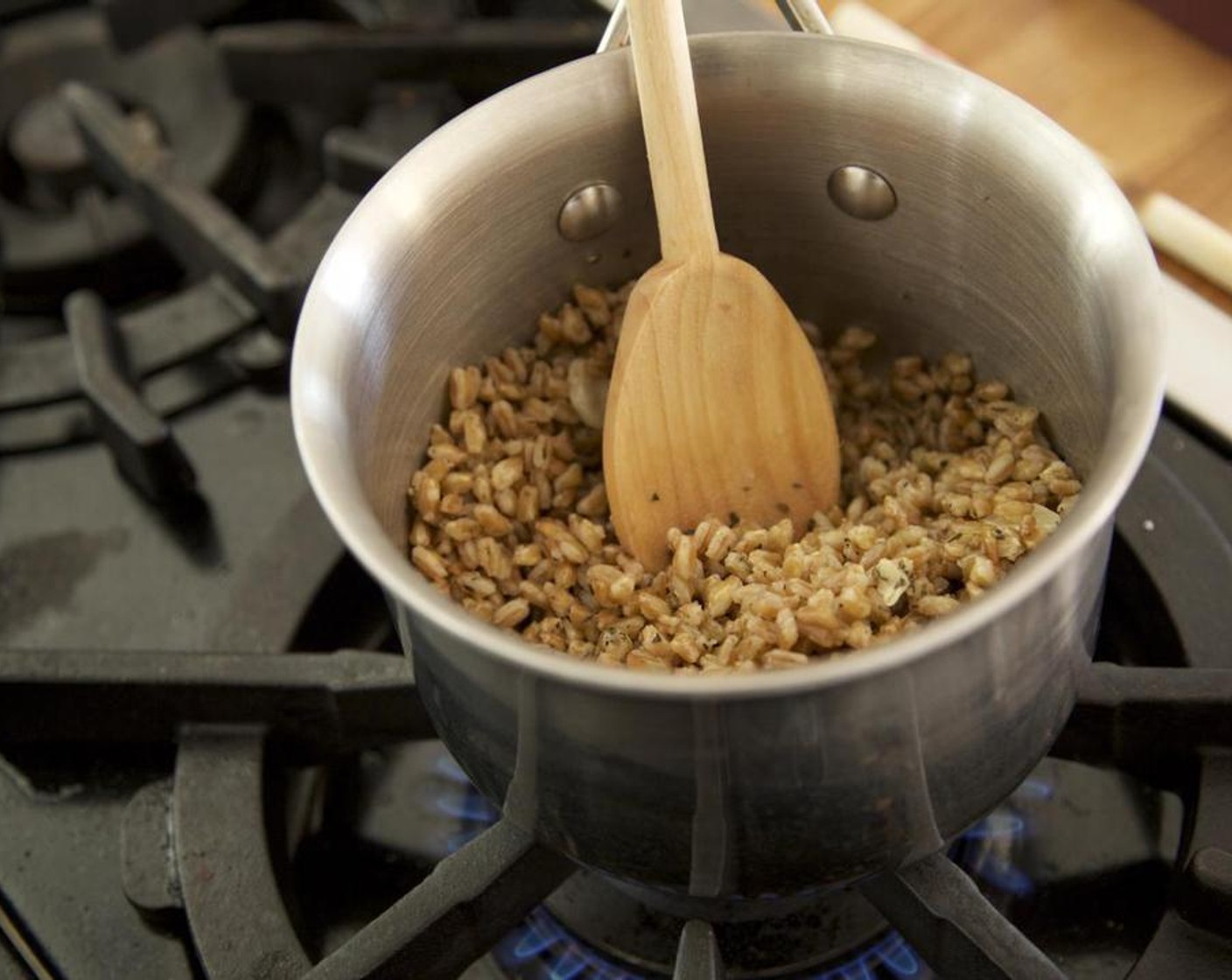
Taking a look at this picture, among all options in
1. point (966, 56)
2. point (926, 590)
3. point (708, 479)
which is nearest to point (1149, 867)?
point (926, 590)

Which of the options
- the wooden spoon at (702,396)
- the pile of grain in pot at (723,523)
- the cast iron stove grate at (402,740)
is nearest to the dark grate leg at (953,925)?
the cast iron stove grate at (402,740)

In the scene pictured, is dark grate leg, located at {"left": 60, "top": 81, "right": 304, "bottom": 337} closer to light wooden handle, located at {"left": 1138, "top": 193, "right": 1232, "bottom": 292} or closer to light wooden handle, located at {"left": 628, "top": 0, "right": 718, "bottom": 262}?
light wooden handle, located at {"left": 628, "top": 0, "right": 718, "bottom": 262}

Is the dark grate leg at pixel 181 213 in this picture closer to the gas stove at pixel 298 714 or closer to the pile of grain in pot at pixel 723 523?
the gas stove at pixel 298 714

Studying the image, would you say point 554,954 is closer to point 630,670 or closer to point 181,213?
point 630,670

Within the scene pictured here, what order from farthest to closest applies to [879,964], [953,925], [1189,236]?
[1189,236], [879,964], [953,925]

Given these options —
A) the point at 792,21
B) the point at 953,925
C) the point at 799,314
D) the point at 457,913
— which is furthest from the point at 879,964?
the point at 792,21

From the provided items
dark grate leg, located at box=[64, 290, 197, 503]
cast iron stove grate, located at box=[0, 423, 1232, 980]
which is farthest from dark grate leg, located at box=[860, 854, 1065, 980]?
dark grate leg, located at box=[64, 290, 197, 503]
